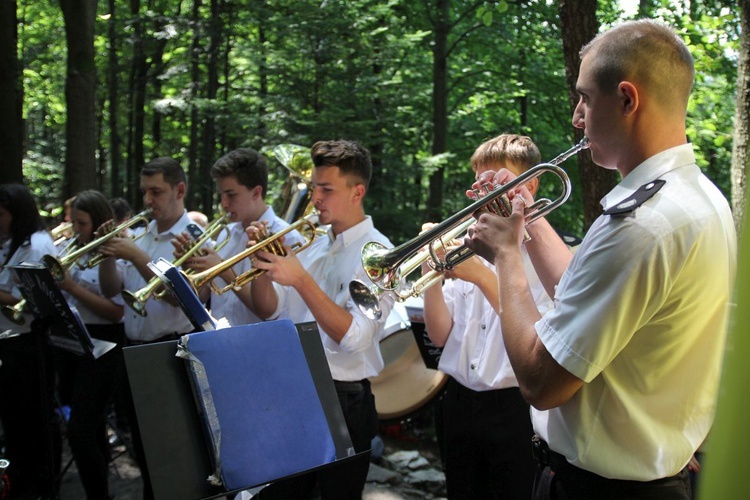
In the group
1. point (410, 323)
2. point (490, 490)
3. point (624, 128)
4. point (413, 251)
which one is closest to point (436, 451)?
point (410, 323)

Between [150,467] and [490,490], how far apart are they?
162 cm

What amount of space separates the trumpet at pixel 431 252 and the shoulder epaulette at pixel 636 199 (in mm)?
626

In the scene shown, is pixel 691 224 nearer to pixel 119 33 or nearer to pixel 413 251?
pixel 413 251

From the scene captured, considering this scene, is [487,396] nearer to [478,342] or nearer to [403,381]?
[478,342]

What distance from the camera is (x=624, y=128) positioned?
1.93 m

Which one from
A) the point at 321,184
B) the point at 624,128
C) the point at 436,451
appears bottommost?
the point at 436,451

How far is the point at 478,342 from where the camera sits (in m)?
3.47

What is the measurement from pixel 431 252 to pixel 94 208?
3487 millimetres

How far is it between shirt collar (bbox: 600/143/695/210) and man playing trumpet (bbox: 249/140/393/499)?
178 centimetres

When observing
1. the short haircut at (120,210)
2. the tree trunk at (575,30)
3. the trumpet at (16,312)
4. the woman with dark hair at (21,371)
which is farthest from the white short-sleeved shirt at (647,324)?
the short haircut at (120,210)

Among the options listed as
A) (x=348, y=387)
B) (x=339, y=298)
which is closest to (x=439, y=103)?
(x=339, y=298)

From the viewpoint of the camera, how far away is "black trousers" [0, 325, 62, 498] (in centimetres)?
532

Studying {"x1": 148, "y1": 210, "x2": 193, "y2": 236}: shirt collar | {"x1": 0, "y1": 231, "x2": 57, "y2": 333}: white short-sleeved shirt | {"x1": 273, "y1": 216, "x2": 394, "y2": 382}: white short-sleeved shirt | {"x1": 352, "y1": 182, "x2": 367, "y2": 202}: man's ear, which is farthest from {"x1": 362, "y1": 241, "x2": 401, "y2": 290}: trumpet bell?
{"x1": 0, "y1": 231, "x2": 57, "y2": 333}: white short-sleeved shirt

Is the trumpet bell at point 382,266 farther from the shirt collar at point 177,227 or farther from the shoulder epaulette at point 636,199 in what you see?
the shirt collar at point 177,227
